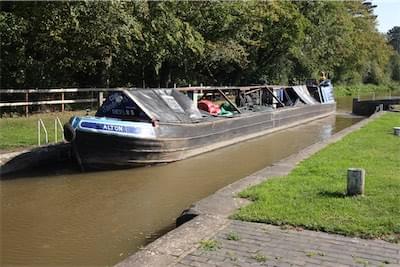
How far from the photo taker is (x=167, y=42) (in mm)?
23344

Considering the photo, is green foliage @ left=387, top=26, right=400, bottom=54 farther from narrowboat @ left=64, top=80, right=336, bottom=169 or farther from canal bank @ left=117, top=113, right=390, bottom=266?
canal bank @ left=117, top=113, right=390, bottom=266

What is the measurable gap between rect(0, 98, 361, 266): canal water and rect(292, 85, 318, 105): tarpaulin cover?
12.2 m

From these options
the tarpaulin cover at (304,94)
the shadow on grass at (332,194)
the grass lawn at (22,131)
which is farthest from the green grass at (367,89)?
the shadow on grass at (332,194)

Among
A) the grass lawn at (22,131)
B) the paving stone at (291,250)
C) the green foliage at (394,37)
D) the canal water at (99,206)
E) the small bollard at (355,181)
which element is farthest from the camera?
the green foliage at (394,37)

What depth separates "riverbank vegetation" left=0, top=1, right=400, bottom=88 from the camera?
59.5 feet

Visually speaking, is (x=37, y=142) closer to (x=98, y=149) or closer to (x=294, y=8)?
(x=98, y=149)

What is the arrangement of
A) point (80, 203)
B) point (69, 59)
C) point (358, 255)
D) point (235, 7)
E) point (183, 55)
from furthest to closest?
point (235, 7), point (183, 55), point (69, 59), point (80, 203), point (358, 255)

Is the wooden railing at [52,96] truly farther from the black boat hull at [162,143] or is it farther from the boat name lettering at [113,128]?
the boat name lettering at [113,128]

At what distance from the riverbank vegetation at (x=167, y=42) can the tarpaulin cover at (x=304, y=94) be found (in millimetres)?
4585

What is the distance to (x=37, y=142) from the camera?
12812mm

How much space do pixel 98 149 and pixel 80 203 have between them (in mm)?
2859

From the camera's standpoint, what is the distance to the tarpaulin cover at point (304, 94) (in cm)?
2675

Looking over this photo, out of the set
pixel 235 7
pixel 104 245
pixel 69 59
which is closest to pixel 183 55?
pixel 235 7

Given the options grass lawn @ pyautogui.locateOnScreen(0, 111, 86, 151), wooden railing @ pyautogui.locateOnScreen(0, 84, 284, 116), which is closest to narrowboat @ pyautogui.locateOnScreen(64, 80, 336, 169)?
grass lawn @ pyautogui.locateOnScreen(0, 111, 86, 151)
